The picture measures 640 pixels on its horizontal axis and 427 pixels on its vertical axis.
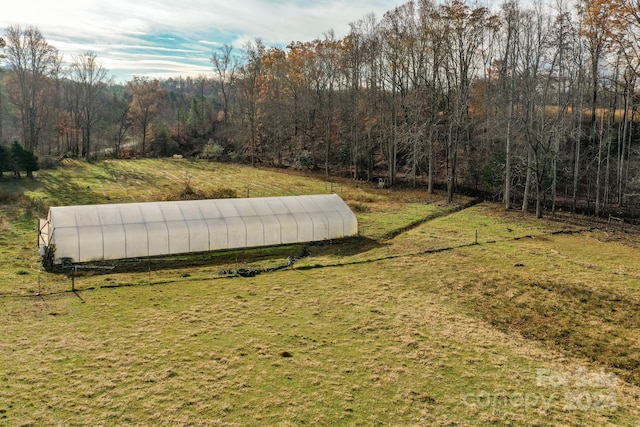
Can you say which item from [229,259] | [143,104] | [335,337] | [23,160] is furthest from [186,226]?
[143,104]

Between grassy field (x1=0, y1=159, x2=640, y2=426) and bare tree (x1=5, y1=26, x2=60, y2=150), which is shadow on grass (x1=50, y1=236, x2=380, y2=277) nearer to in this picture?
grassy field (x1=0, y1=159, x2=640, y2=426)

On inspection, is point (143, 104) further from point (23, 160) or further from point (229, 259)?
point (229, 259)

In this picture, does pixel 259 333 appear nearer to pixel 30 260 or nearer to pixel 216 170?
pixel 30 260

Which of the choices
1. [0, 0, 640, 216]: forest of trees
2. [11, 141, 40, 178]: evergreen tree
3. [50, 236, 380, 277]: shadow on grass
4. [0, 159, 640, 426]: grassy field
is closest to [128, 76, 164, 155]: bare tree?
[0, 0, 640, 216]: forest of trees

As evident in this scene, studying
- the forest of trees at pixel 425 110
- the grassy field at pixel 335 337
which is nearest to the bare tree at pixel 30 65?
the forest of trees at pixel 425 110

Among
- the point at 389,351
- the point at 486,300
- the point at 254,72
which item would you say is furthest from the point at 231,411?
the point at 254,72
